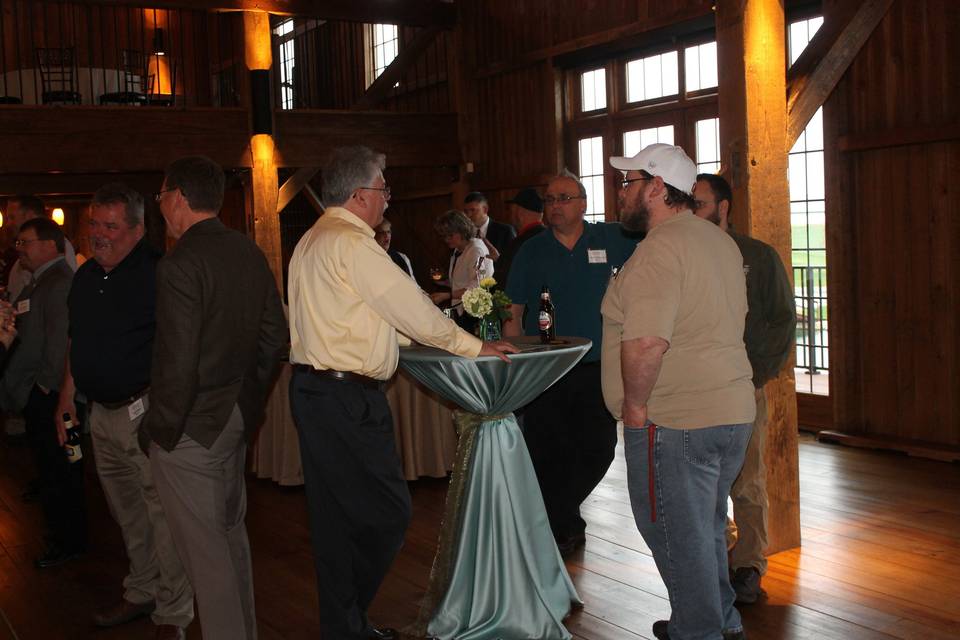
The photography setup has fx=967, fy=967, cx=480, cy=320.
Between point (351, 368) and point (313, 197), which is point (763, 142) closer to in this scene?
point (351, 368)

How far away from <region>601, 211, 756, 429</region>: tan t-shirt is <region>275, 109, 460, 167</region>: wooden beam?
8082 millimetres

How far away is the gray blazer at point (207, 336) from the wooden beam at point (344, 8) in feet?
24.1

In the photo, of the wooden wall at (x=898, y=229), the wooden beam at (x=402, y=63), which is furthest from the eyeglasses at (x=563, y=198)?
the wooden beam at (x=402, y=63)

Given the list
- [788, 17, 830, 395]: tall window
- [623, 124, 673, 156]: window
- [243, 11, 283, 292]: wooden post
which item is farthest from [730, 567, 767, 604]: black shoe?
[243, 11, 283, 292]: wooden post

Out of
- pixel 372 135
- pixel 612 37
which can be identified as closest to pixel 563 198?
pixel 612 37

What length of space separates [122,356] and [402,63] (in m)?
8.82

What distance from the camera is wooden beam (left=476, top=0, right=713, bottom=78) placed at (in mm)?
8398

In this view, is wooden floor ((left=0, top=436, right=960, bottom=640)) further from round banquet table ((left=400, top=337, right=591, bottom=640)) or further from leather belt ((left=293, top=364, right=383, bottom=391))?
leather belt ((left=293, top=364, right=383, bottom=391))

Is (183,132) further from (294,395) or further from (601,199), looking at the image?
(294,395)

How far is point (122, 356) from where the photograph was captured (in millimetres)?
3645

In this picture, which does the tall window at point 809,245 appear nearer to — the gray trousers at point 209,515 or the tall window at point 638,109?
the tall window at point 638,109

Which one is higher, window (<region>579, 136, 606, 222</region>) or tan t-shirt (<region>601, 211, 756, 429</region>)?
window (<region>579, 136, 606, 222</region>)

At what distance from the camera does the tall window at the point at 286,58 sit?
15758 mm

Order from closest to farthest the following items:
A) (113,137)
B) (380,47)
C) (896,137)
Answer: (896,137) → (113,137) → (380,47)
